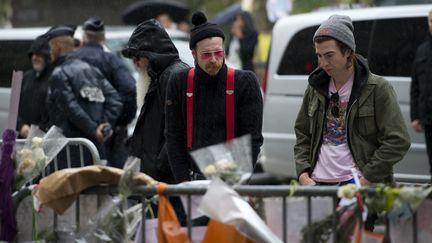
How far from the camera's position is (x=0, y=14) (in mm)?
28422

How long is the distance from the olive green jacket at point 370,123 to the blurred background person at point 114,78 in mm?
4098

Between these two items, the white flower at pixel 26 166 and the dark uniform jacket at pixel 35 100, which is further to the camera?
the dark uniform jacket at pixel 35 100

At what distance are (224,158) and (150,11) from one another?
46.8 feet

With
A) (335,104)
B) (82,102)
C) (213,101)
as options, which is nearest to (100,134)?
(82,102)

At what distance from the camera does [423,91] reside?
985 cm

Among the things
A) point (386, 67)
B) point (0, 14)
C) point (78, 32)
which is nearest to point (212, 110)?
point (386, 67)

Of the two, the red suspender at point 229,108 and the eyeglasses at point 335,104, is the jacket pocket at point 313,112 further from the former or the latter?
the red suspender at point 229,108

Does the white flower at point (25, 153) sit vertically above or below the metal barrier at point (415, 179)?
above

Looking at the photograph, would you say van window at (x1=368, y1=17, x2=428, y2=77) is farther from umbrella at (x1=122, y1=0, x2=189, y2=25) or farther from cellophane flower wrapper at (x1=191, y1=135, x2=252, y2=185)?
umbrella at (x1=122, y1=0, x2=189, y2=25)

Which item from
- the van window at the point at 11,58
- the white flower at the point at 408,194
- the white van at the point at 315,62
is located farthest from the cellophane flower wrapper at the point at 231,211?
the van window at the point at 11,58

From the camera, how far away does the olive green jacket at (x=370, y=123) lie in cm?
597

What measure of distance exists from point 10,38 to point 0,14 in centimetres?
1620

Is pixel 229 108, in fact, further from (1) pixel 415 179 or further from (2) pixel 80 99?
(1) pixel 415 179

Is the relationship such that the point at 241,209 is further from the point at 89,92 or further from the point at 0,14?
the point at 0,14
